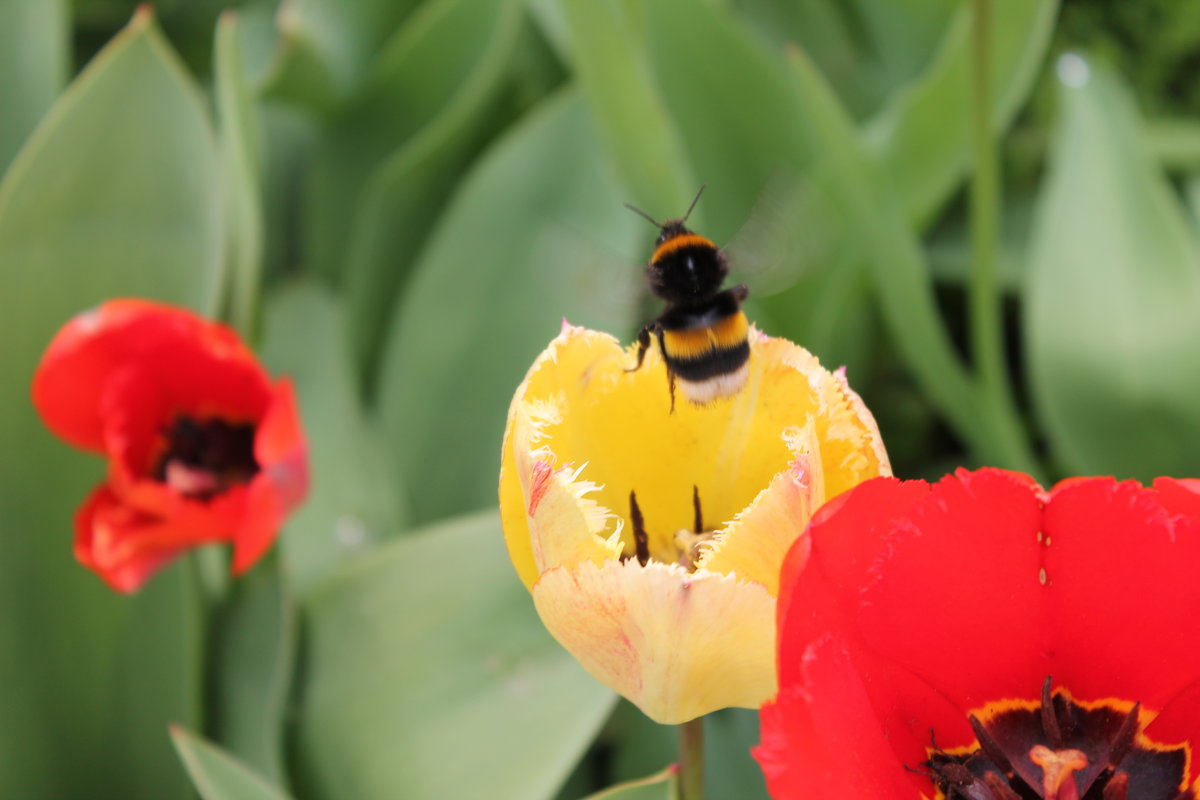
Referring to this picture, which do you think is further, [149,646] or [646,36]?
[646,36]

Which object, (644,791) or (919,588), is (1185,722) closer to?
(919,588)

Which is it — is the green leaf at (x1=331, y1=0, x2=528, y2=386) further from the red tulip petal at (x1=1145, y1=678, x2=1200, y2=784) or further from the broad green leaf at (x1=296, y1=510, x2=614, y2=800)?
the red tulip petal at (x1=1145, y1=678, x2=1200, y2=784)

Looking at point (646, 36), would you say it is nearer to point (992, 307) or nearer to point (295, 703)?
point (992, 307)

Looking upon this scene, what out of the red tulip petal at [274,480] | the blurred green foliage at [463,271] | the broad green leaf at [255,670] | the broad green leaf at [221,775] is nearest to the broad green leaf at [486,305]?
the blurred green foliage at [463,271]

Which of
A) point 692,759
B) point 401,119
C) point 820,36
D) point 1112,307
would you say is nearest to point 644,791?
point 692,759

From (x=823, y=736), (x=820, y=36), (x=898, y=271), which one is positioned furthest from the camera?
(x=820, y=36)

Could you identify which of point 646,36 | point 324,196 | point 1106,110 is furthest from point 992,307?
point 324,196

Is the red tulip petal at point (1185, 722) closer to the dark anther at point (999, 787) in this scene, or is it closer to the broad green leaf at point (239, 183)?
the dark anther at point (999, 787)
